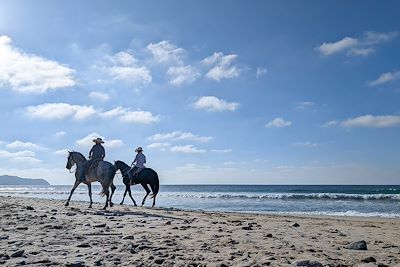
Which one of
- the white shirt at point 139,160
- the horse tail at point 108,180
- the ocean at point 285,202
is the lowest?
the ocean at point 285,202

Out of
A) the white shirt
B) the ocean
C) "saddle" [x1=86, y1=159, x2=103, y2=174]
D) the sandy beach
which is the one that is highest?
the white shirt

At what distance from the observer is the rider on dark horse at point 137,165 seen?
1942 cm

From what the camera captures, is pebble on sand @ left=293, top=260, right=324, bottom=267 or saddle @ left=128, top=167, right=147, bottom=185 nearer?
pebble on sand @ left=293, top=260, right=324, bottom=267

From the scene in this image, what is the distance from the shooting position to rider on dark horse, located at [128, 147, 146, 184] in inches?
765

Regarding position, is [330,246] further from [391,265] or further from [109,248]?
[109,248]

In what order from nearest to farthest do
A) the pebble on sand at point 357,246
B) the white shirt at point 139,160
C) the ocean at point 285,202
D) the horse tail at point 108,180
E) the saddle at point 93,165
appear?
the pebble on sand at point 357,246 → the horse tail at point 108,180 → the saddle at point 93,165 → the white shirt at point 139,160 → the ocean at point 285,202

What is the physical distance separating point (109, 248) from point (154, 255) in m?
0.89

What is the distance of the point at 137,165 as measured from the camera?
19609 mm

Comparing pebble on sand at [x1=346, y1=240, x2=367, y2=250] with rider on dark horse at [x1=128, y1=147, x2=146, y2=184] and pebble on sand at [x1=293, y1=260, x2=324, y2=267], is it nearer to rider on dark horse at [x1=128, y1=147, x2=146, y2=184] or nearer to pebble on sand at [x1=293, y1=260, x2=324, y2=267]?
pebble on sand at [x1=293, y1=260, x2=324, y2=267]

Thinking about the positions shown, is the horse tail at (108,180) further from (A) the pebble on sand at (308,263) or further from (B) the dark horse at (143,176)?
(A) the pebble on sand at (308,263)

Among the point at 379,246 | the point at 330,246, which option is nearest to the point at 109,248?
the point at 330,246

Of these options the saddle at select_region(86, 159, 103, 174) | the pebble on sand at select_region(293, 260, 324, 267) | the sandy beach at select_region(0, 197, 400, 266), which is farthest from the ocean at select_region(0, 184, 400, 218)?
the pebble on sand at select_region(293, 260, 324, 267)

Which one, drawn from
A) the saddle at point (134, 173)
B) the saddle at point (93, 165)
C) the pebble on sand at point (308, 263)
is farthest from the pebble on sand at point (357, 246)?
the saddle at point (134, 173)

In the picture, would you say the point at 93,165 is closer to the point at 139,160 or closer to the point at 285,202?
the point at 139,160
